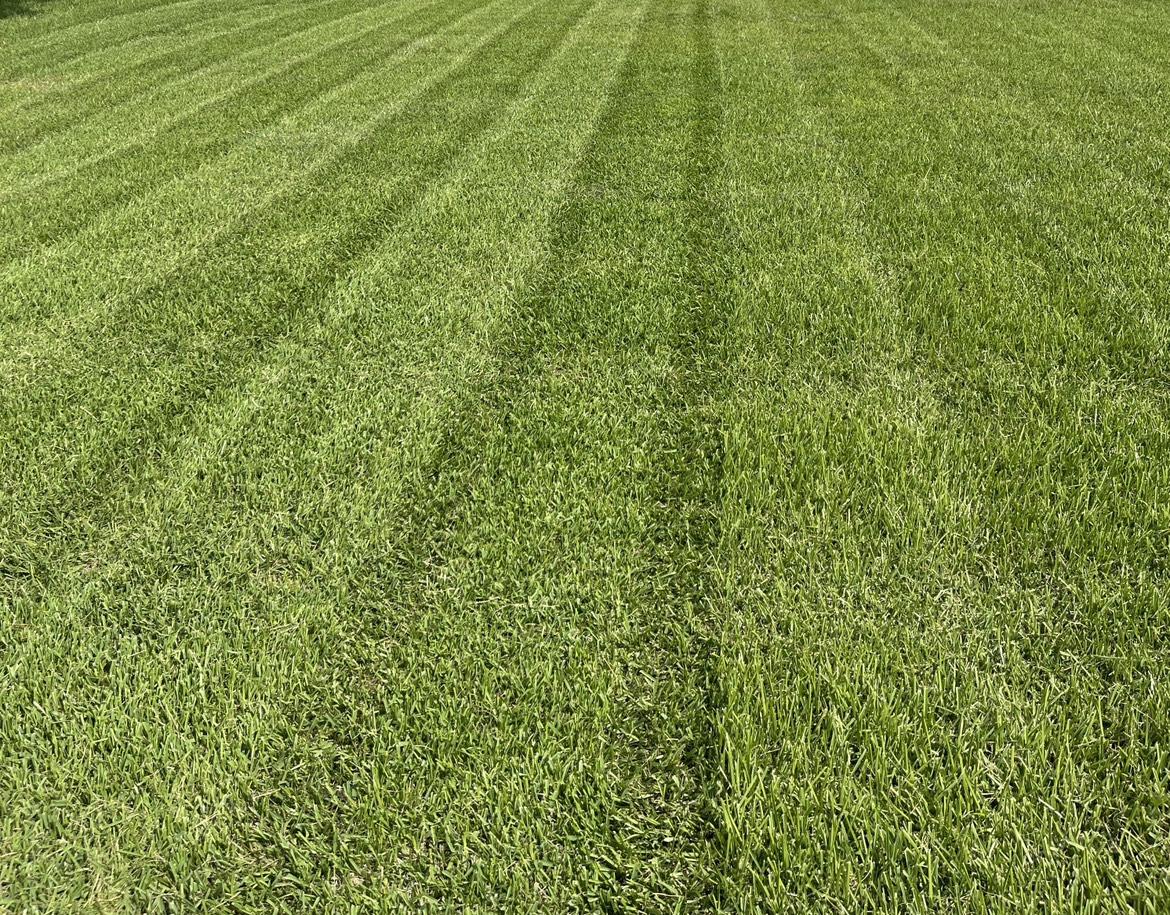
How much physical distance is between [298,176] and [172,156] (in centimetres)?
120

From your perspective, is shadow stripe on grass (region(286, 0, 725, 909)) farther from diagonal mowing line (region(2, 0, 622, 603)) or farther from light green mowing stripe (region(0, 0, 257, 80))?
light green mowing stripe (region(0, 0, 257, 80))

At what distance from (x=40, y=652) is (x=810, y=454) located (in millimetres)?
2050

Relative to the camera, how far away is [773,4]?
10.4 meters

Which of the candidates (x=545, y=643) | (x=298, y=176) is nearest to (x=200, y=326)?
(x=298, y=176)

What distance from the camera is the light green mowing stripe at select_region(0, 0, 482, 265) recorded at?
157 inches

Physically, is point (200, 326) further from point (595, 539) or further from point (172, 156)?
point (172, 156)

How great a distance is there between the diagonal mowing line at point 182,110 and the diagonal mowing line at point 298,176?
0.96 meters

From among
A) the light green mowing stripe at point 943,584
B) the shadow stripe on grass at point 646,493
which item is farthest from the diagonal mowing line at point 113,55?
the light green mowing stripe at point 943,584

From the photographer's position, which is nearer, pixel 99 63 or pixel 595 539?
pixel 595 539

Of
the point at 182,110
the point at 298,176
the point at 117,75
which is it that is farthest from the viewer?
the point at 117,75

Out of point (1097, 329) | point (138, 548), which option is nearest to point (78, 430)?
point (138, 548)

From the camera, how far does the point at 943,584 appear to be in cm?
181

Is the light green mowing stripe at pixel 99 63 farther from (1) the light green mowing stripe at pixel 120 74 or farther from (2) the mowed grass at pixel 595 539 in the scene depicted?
(2) the mowed grass at pixel 595 539

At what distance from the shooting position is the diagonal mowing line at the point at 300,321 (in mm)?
2432
